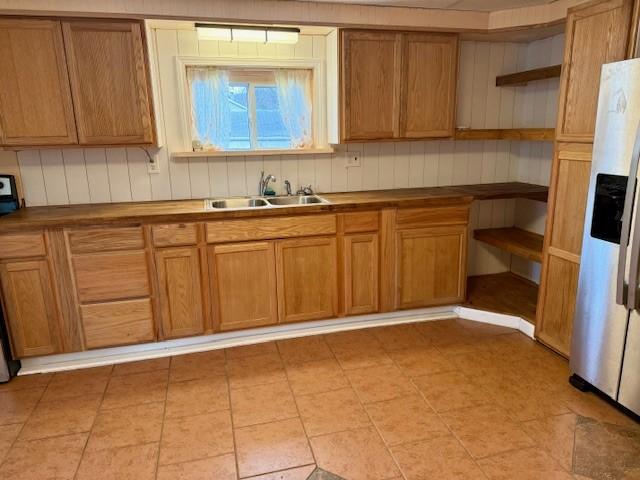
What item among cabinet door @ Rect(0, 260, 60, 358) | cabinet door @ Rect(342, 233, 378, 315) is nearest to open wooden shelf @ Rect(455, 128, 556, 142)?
cabinet door @ Rect(342, 233, 378, 315)

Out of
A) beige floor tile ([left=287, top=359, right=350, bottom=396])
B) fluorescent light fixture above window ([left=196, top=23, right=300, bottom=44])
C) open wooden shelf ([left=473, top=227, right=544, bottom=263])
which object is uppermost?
fluorescent light fixture above window ([left=196, top=23, right=300, bottom=44])

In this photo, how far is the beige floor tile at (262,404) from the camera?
87.6 inches

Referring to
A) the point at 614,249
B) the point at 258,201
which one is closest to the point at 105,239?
the point at 258,201

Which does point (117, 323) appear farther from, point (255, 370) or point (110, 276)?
point (255, 370)

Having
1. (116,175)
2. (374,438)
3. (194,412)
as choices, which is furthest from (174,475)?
(116,175)

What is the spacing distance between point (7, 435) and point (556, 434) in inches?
105

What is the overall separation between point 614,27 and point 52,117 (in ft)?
10.5

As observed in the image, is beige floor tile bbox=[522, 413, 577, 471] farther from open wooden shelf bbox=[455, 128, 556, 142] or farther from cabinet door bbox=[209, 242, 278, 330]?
open wooden shelf bbox=[455, 128, 556, 142]

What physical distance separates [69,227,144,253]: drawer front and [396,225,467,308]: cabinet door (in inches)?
69.4

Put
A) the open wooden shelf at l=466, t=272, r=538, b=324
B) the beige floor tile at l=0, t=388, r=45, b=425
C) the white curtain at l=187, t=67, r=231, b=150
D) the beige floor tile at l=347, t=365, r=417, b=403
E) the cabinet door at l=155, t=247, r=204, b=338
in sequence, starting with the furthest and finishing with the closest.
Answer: the open wooden shelf at l=466, t=272, r=538, b=324 → the white curtain at l=187, t=67, r=231, b=150 → the cabinet door at l=155, t=247, r=204, b=338 → the beige floor tile at l=347, t=365, r=417, b=403 → the beige floor tile at l=0, t=388, r=45, b=425

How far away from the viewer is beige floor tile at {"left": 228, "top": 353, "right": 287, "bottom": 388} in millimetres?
2566

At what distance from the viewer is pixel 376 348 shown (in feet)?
9.62

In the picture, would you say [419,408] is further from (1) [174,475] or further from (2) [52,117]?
(2) [52,117]

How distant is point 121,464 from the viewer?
1.93 metres
